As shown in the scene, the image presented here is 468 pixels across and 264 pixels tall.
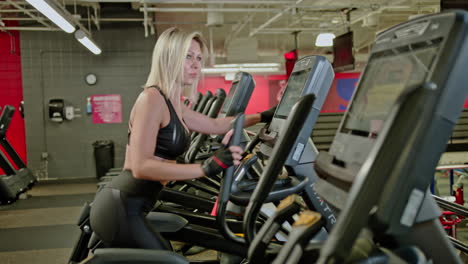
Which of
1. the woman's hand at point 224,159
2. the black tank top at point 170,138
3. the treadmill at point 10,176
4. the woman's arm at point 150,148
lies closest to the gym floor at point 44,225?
the treadmill at point 10,176

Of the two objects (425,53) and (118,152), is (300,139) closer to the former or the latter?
(425,53)

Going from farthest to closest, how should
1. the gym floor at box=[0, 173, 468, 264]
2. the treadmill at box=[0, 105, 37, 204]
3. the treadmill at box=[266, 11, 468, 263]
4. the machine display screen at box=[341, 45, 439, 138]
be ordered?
the treadmill at box=[0, 105, 37, 204]
the gym floor at box=[0, 173, 468, 264]
the machine display screen at box=[341, 45, 439, 138]
the treadmill at box=[266, 11, 468, 263]

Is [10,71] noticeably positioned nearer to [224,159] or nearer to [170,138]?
[170,138]

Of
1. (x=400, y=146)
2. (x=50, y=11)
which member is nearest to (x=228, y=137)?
(x=400, y=146)

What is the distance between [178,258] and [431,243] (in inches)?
45.3

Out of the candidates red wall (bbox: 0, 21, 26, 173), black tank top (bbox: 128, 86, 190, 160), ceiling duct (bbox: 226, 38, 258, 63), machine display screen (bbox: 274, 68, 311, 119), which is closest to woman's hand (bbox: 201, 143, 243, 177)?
black tank top (bbox: 128, 86, 190, 160)

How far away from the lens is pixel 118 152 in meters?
10.9

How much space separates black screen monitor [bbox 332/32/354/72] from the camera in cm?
966

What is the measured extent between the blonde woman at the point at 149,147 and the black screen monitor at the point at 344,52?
7.74m

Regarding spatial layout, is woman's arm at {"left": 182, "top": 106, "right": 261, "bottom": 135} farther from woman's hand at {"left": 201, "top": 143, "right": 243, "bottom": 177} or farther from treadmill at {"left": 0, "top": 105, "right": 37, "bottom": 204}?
treadmill at {"left": 0, "top": 105, "right": 37, "bottom": 204}

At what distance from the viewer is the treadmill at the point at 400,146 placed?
1094 mm

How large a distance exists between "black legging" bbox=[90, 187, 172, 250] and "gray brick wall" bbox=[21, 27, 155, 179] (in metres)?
8.81

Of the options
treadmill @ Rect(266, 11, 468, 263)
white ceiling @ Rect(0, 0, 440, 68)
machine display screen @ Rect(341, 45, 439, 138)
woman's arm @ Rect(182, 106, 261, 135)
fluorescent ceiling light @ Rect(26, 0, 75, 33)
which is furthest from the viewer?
white ceiling @ Rect(0, 0, 440, 68)

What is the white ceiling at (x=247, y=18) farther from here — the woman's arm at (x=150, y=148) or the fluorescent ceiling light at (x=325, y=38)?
the woman's arm at (x=150, y=148)
